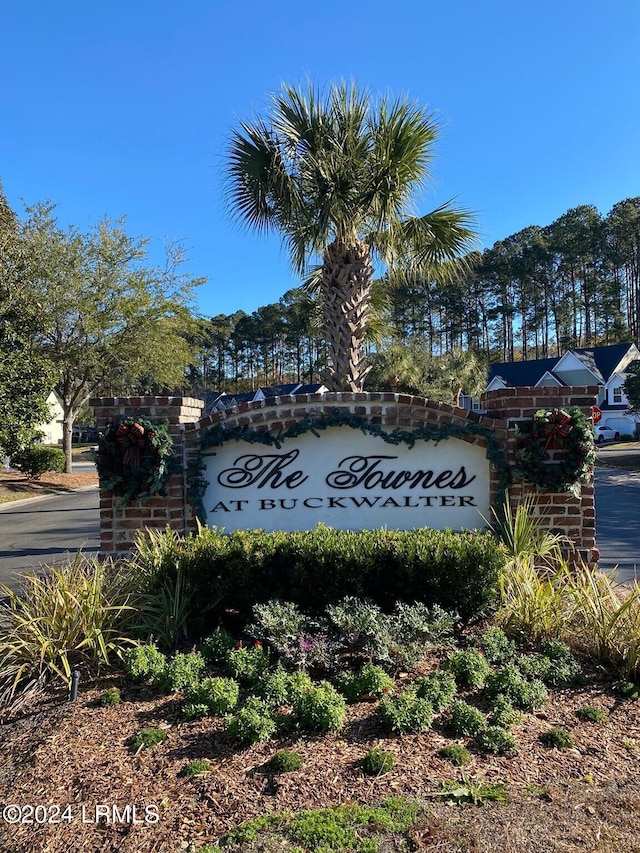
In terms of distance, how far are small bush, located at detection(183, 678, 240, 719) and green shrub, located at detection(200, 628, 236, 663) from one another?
1.50ft

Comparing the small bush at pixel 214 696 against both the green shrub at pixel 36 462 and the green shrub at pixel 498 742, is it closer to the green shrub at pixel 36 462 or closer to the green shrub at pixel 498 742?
the green shrub at pixel 498 742

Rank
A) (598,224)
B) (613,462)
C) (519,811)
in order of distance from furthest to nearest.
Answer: (598,224) → (613,462) → (519,811)

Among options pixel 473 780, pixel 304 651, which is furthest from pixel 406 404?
pixel 473 780

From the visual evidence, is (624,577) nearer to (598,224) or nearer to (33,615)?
(33,615)

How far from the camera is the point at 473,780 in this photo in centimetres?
243

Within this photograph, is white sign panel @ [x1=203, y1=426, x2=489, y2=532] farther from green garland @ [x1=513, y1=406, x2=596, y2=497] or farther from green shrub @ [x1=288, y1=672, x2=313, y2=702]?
green shrub @ [x1=288, y1=672, x2=313, y2=702]

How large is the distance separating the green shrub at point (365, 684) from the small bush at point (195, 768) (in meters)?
0.89

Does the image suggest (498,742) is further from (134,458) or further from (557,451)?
(134,458)

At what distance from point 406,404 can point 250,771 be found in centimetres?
349

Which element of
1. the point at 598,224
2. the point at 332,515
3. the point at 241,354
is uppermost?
the point at 598,224

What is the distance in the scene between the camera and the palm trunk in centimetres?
835

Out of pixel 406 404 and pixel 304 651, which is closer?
pixel 304 651

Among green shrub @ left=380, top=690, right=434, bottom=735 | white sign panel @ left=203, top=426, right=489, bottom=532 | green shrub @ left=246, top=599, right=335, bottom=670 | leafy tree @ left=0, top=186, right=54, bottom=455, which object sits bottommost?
green shrub @ left=380, top=690, right=434, bottom=735

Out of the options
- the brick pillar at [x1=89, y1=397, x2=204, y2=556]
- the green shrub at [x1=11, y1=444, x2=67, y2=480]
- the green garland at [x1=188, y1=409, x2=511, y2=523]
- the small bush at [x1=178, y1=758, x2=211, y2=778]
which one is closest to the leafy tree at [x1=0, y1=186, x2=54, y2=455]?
the green shrub at [x1=11, y1=444, x2=67, y2=480]
